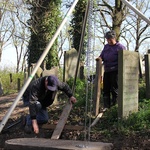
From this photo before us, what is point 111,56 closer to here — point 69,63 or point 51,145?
point 51,145

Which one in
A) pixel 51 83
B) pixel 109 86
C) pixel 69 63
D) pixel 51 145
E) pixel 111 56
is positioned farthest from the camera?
pixel 69 63

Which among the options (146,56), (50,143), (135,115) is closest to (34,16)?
(146,56)

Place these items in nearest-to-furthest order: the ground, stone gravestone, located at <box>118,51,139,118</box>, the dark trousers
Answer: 1. the ground
2. stone gravestone, located at <box>118,51,139,118</box>
3. the dark trousers

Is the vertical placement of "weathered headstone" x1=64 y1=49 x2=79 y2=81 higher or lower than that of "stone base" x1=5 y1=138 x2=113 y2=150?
higher

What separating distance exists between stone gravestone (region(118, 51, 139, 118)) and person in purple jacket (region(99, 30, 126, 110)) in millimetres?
Answer: 520

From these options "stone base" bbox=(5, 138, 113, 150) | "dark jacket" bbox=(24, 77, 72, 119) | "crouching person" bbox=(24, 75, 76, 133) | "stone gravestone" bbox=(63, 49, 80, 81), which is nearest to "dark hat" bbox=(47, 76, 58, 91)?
"crouching person" bbox=(24, 75, 76, 133)

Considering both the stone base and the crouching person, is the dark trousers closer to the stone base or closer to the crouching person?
the crouching person

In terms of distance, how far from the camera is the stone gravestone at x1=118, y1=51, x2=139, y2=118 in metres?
5.98

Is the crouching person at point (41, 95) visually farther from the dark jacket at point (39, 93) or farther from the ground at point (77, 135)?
the ground at point (77, 135)

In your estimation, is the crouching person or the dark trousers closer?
the crouching person

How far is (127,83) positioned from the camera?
20.1 feet

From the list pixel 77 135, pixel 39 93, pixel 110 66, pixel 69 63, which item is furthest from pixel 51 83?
pixel 69 63

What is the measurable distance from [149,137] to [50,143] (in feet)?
5.62

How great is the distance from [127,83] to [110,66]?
81 centimetres
